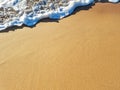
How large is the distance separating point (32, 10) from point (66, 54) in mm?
1504

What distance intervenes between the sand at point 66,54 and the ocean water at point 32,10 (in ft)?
0.51

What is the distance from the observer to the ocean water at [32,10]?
457 centimetres

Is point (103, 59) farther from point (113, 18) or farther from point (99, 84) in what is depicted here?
point (113, 18)

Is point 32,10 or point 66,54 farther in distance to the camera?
point 32,10

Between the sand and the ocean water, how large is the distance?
0.15 m

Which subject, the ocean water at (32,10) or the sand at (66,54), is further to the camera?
the ocean water at (32,10)

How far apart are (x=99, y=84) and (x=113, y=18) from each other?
4.70 feet

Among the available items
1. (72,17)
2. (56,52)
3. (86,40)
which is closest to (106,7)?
(72,17)

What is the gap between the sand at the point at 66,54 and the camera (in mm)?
3201

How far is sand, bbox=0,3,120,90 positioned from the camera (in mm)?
3201

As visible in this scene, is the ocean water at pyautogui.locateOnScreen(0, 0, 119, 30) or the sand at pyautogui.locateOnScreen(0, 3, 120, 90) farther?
the ocean water at pyautogui.locateOnScreen(0, 0, 119, 30)

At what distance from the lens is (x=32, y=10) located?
4.84m

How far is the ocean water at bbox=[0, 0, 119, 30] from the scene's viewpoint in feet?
15.0

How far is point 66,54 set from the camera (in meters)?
3.62
